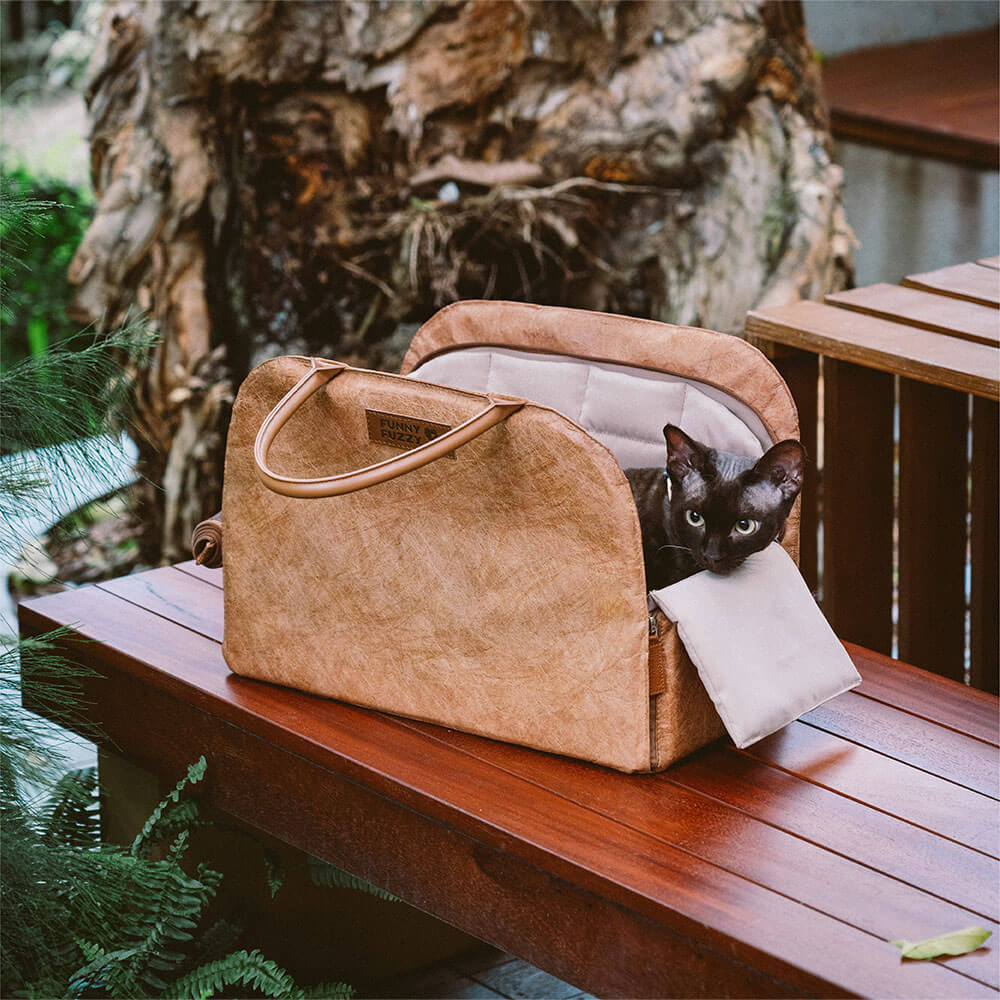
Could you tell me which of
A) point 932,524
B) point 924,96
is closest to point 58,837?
point 932,524

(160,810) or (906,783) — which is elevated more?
(906,783)

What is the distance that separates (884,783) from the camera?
1420 mm

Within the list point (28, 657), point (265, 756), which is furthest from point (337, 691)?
point (28, 657)

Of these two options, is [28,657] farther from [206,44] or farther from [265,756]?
[206,44]

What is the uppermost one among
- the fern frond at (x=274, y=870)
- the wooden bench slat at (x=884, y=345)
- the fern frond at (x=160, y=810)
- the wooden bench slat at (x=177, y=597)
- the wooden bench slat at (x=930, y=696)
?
the wooden bench slat at (x=884, y=345)

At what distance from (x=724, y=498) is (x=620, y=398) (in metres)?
0.25

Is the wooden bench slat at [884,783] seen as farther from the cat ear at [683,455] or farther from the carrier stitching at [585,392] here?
the carrier stitching at [585,392]

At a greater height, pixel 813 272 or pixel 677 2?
pixel 677 2

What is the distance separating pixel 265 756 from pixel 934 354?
111cm

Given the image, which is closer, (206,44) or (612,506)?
(612,506)

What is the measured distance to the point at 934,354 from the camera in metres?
1.94

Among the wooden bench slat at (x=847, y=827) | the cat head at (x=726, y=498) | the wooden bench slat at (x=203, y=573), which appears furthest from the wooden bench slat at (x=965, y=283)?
the wooden bench slat at (x=203, y=573)

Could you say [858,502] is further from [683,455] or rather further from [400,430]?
[400,430]

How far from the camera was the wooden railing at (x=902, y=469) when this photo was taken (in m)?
2.09
